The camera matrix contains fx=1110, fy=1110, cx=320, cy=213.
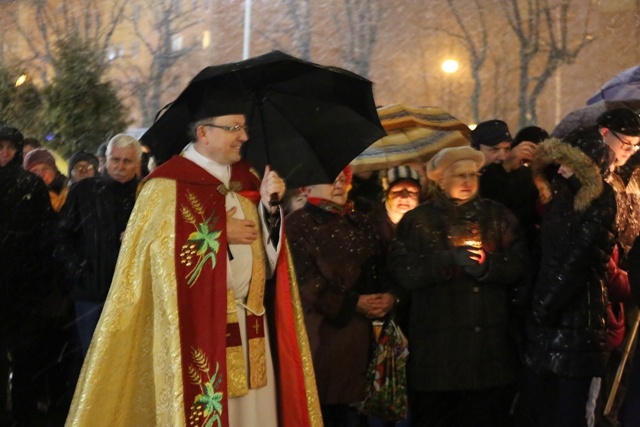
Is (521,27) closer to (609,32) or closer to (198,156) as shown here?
(609,32)

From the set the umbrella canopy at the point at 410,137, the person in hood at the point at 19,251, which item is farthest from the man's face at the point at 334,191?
the person in hood at the point at 19,251

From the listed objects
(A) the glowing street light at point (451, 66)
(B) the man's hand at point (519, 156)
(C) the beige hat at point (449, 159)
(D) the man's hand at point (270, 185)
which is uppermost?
(A) the glowing street light at point (451, 66)

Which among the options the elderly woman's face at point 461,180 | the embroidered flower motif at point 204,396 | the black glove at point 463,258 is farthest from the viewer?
the elderly woman's face at point 461,180

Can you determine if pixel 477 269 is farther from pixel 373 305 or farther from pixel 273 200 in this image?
pixel 273 200

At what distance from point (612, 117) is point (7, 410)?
457cm

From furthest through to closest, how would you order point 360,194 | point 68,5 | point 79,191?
point 68,5 → point 360,194 → point 79,191

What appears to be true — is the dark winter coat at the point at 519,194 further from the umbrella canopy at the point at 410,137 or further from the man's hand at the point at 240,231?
the man's hand at the point at 240,231

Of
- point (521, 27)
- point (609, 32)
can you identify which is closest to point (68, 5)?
point (521, 27)

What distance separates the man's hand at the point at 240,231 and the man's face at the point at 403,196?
7.85ft

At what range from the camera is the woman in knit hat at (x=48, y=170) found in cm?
882

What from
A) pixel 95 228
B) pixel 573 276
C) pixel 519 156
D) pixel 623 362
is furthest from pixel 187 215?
pixel 623 362

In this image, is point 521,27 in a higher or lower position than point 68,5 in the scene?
lower

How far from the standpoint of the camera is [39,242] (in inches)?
298

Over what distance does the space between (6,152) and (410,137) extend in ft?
9.73
